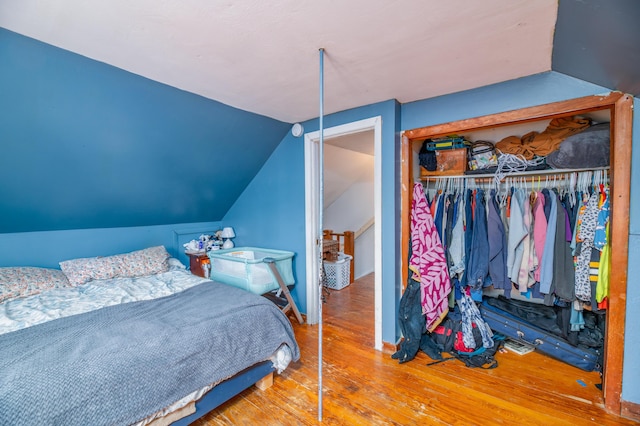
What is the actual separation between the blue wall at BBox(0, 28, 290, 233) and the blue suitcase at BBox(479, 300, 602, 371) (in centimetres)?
270

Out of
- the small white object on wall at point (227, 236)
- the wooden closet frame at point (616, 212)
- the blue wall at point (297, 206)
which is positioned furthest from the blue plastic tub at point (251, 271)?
the wooden closet frame at point (616, 212)

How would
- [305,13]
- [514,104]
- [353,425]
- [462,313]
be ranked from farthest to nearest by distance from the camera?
Result: [462,313], [514,104], [353,425], [305,13]

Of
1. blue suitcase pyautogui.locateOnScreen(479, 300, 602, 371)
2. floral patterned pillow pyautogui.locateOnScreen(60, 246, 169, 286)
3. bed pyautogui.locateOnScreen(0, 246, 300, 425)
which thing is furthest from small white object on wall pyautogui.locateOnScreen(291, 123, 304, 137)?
blue suitcase pyautogui.locateOnScreen(479, 300, 602, 371)

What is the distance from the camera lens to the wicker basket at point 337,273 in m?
4.10

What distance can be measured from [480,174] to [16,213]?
3902 mm

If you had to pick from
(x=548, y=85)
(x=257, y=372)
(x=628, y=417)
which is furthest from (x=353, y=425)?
(x=548, y=85)

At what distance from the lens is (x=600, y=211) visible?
1894 millimetres

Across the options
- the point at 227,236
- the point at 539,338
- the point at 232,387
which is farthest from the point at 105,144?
the point at 539,338

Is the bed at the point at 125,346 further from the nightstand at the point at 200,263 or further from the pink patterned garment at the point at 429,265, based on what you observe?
the pink patterned garment at the point at 429,265

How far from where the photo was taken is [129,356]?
1400 mm

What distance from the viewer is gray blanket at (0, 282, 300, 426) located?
1185 mm

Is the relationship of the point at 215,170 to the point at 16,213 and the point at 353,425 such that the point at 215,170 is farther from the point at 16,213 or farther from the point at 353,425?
the point at 353,425

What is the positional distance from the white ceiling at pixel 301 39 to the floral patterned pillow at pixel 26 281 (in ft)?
6.10

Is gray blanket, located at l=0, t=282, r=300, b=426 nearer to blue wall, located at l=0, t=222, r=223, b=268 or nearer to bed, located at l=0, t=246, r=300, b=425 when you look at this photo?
bed, located at l=0, t=246, r=300, b=425
